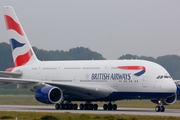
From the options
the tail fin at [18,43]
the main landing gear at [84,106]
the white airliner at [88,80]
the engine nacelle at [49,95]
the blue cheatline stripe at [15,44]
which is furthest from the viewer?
the blue cheatline stripe at [15,44]

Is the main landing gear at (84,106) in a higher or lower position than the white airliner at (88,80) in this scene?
lower

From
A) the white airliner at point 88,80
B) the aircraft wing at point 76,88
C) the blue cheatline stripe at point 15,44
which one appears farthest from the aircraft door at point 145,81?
the blue cheatline stripe at point 15,44

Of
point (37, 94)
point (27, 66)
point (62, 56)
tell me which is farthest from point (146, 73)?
point (62, 56)

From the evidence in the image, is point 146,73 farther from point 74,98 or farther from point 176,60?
point 176,60

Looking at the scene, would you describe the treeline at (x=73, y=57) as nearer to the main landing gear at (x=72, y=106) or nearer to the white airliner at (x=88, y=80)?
the white airliner at (x=88, y=80)

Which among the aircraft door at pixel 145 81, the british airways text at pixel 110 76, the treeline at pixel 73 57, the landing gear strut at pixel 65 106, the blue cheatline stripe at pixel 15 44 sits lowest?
the landing gear strut at pixel 65 106

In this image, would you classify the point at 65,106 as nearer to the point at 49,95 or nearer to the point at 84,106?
the point at 84,106

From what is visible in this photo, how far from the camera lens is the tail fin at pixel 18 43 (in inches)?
1960

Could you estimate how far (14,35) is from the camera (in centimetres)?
5016

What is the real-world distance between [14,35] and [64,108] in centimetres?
995

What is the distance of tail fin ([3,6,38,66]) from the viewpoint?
49781 mm

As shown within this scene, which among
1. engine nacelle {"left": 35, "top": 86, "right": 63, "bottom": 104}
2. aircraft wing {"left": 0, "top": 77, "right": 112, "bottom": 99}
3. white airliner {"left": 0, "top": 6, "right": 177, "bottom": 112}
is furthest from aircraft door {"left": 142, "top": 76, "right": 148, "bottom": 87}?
engine nacelle {"left": 35, "top": 86, "right": 63, "bottom": 104}

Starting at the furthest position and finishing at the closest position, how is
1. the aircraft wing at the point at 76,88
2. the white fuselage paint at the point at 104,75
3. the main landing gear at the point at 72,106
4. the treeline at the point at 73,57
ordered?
1. the treeline at the point at 73,57
2. the main landing gear at the point at 72,106
3. the aircraft wing at the point at 76,88
4. the white fuselage paint at the point at 104,75

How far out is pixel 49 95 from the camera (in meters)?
41.8
